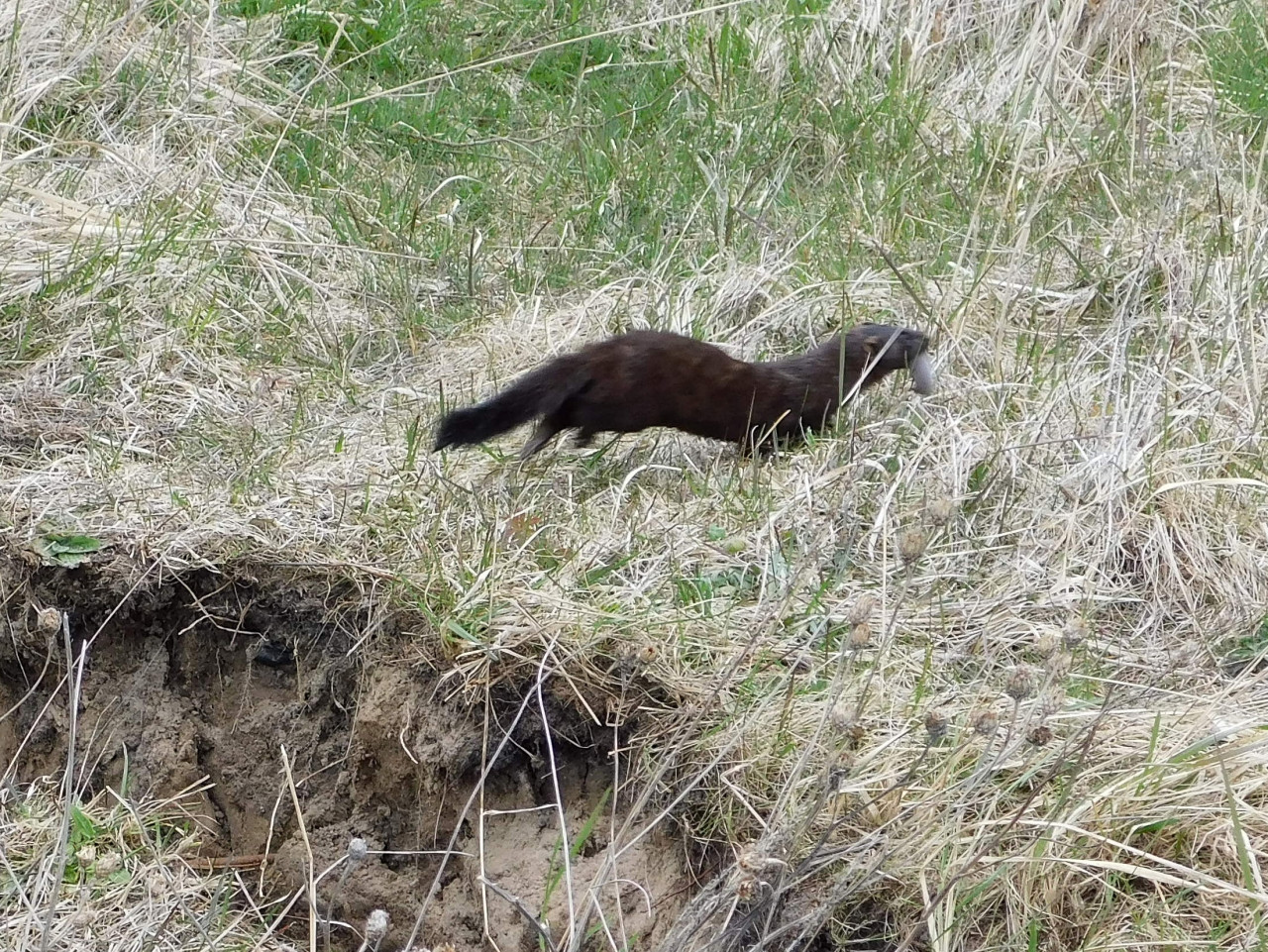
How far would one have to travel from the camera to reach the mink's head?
11.9 ft

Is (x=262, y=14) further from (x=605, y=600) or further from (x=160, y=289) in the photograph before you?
(x=605, y=600)

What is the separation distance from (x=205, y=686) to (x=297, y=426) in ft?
2.25

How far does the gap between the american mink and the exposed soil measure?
54cm

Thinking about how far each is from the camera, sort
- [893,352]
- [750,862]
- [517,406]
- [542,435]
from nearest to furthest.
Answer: [750,862]
[517,406]
[542,435]
[893,352]

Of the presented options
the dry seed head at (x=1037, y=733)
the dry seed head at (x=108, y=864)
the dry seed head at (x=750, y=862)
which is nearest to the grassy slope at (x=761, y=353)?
the dry seed head at (x=1037, y=733)

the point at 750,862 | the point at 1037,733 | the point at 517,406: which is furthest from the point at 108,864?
the point at 1037,733

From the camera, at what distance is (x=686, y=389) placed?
11.0ft

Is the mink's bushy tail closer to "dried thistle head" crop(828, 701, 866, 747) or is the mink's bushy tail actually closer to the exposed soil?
the exposed soil

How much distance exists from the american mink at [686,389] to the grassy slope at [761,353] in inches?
4.0

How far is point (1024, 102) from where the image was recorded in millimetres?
4875

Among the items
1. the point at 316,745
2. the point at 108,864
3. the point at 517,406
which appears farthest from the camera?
the point at 517,406

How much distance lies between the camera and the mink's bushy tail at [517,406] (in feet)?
10.3

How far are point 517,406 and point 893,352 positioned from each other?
95 centimetres

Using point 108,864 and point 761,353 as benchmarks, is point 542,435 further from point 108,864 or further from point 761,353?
point 108,864
